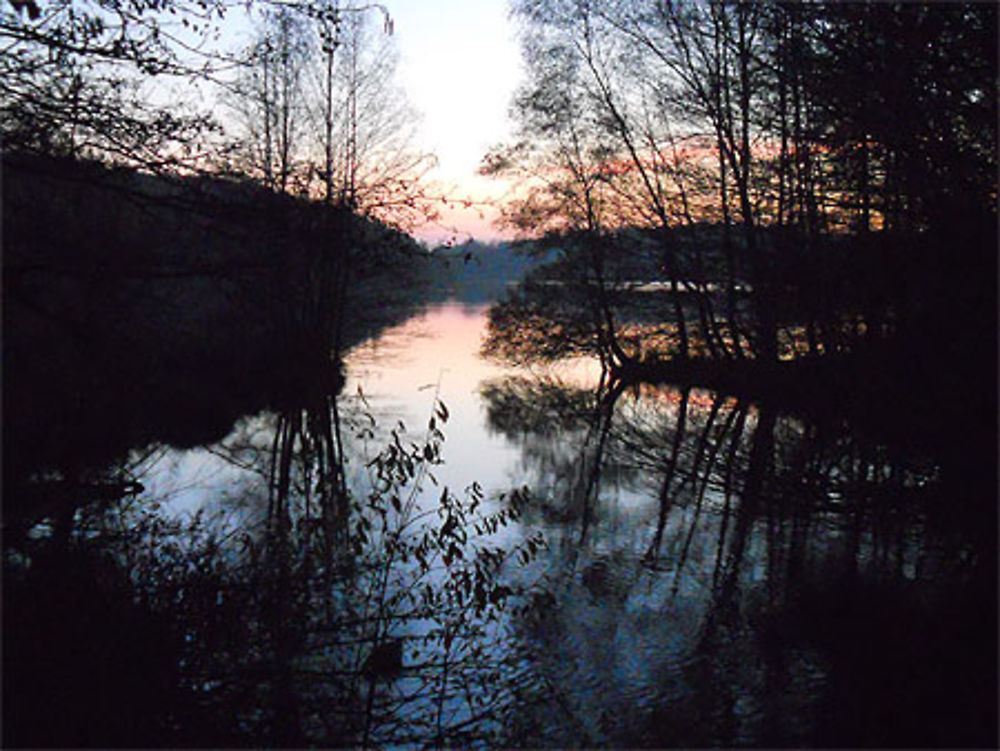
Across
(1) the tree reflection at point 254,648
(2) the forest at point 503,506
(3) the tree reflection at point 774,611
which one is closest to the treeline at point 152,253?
(2) the forest at point 503,506

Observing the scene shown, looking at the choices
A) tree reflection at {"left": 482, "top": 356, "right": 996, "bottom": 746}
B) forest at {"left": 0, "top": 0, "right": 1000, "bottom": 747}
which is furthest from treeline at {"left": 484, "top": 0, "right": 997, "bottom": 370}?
tree reflection at {"left": 482, "top": 356, "right": 996, "bottom": 746}

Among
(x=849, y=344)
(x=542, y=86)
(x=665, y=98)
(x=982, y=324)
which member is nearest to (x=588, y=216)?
(x=542, y=86)

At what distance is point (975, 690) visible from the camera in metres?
5.97

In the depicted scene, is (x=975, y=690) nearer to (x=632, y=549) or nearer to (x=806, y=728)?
(x=806, y=728)

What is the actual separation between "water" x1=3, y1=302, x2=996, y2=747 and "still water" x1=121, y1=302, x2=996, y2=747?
0.03 m

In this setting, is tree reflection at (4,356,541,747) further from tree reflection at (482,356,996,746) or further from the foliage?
tree reflection at (482,356,996,746)

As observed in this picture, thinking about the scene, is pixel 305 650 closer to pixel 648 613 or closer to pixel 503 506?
pixel 648 613

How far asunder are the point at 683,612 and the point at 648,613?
1.09ft

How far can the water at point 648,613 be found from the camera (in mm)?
5797

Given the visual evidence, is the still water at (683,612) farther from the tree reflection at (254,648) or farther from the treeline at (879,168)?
the treeline at (879,168)

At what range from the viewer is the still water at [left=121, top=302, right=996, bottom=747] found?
5828 mm

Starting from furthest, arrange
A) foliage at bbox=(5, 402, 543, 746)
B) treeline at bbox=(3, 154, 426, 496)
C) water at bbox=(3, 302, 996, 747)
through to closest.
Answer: water at bbox=(3, 302, 996, 747)
foliage at bbox=(5, 402, 543, 746)
treeline at bbox=(3, 154, 426, 496)

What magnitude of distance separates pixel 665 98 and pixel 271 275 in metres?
16.2

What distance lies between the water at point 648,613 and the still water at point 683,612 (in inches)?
1.0
